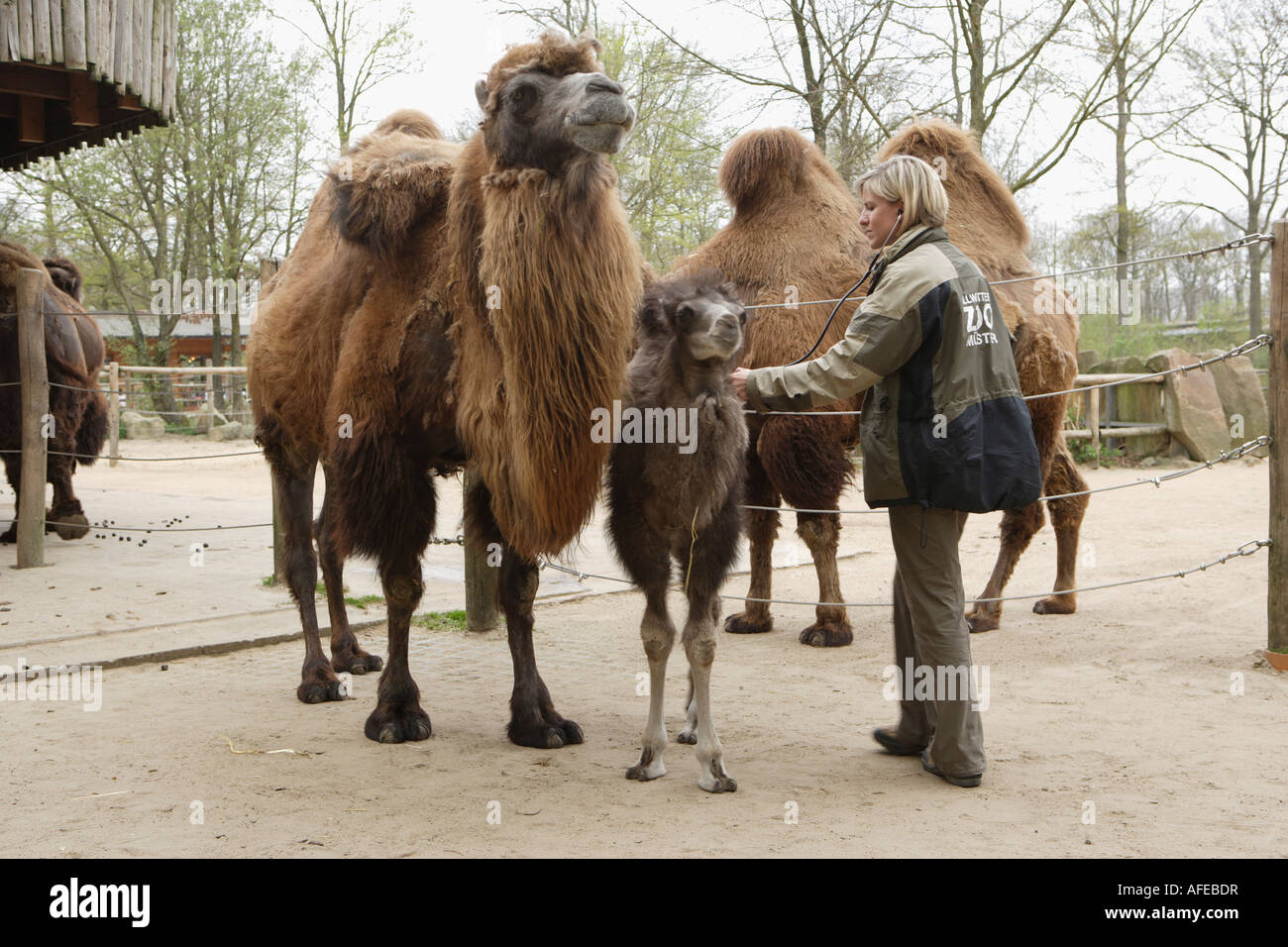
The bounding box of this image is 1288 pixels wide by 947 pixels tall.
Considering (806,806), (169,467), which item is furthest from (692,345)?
(169,467)

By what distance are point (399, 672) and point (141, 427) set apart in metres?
22.9

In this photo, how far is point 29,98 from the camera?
30.3 feet

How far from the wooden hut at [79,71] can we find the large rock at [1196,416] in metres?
14.5

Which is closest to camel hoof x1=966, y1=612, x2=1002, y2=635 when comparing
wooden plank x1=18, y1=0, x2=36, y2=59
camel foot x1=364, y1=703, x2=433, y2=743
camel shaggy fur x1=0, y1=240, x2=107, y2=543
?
camel foot x1=364, y1=703, x2=433, y2=743

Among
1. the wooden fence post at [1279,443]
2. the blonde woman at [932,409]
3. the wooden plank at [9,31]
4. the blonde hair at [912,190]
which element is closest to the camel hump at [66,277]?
the wooden plank at [9,31]

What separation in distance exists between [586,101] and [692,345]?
A: 910mm

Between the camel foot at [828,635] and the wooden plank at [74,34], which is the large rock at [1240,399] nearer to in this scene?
the camel foot at [828,635]

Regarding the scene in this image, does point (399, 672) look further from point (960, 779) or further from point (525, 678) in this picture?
point (960, 779)

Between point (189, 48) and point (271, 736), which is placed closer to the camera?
point (271, 736)

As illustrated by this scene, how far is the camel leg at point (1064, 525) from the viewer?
745 centimetres

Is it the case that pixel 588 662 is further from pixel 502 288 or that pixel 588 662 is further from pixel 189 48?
pixel 189 48

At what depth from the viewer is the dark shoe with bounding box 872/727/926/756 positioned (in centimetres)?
447

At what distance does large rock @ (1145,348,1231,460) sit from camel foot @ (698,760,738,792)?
15.4 metres

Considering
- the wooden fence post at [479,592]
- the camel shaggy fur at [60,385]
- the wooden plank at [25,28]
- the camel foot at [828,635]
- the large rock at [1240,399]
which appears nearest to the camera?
the camel foot at [828,635]
